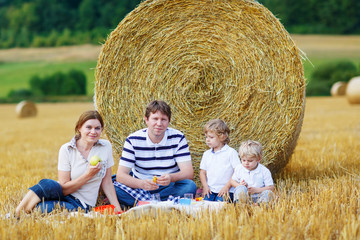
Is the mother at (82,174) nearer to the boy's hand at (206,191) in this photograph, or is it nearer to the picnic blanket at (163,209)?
the picnic blanket at (163,209)

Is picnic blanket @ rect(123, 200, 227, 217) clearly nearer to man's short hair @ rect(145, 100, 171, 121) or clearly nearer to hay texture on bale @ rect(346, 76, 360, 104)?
man's short hair @ rect(145, 100, 171, 121)

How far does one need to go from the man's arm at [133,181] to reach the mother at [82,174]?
15cm

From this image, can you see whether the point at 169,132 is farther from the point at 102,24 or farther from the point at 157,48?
the point at 102,24

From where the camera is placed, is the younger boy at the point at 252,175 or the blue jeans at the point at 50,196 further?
the younger boy at the point at 252,175

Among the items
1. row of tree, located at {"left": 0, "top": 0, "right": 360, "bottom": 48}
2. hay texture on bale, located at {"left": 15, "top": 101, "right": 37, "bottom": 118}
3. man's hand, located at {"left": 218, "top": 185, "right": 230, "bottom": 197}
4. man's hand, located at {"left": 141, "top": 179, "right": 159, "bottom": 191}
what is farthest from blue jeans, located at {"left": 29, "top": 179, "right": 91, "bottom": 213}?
row of tree, located at {"left": 0, "top": 0, "right": 360, "bottom": 48}

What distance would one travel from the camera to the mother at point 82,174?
404cm

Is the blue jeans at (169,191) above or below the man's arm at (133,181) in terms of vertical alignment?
below

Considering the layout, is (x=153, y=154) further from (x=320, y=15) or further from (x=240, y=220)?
(x=320, y=15)

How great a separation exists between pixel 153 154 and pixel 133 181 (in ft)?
1.16

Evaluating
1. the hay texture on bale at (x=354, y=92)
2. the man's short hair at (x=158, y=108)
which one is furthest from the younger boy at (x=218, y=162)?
the hay texture on bale at (x=354, y=92)

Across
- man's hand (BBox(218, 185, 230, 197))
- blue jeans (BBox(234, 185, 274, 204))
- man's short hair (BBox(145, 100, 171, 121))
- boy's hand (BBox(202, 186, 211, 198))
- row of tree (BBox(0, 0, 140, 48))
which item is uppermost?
row of tree (BBox(0, 0, 140, 48))

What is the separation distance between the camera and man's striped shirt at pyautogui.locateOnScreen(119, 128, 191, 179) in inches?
180

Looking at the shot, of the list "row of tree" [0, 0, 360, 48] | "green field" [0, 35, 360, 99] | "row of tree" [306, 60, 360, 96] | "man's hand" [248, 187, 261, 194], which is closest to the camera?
"man's hand" [248, 187, 261, 194]

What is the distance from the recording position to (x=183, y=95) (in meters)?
5.47
